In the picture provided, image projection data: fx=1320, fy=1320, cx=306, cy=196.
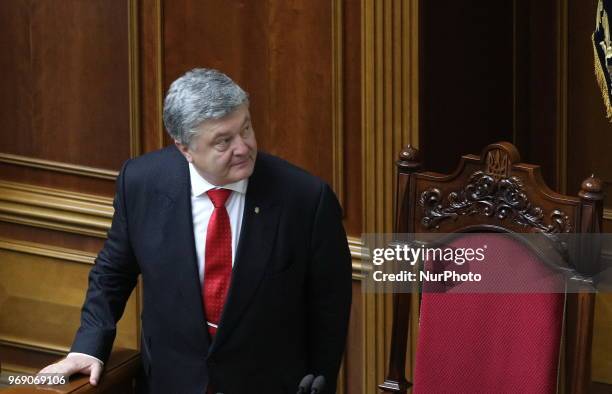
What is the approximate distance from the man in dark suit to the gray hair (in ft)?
0.37

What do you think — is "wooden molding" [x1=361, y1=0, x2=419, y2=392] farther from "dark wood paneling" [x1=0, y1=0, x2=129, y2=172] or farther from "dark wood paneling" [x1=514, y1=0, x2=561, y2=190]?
"dark wood paneling" [x1=0, y1=0, x2=129, y2=172]

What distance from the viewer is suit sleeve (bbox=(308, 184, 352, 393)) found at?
9.64 feet

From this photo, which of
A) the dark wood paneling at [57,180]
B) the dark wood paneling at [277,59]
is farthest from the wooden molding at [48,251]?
the dark wood paneling at [277,59]

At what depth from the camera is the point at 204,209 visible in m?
2.93

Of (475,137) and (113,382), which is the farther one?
(475,137)

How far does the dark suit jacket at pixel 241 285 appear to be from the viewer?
2.89 m

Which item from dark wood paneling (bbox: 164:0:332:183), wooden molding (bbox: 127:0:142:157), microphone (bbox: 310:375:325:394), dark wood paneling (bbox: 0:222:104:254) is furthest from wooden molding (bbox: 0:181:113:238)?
microphone (bbox: 310:375:325:394)

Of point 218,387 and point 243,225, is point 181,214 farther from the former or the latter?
point 218,387

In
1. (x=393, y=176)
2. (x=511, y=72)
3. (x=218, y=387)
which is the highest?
(x=511, y=72)

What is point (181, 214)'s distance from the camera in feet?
9.59

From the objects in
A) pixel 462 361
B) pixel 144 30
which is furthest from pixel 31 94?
pixel 462 361

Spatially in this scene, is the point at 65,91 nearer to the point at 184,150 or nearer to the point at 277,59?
the point at 277,59

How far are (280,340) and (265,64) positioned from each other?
1.21 m

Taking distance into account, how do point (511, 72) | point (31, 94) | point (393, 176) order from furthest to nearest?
point (31, 94) → point (511, 72) → point (393, 176)
